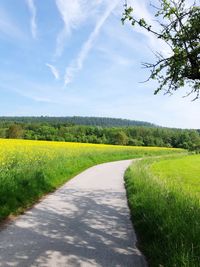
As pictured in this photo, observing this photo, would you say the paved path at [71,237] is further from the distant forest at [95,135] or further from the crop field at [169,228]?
the distant forest at [95,135]

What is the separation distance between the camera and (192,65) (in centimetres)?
795

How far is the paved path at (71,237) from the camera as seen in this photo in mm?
6004

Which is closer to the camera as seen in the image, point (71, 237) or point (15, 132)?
point (71, 237)

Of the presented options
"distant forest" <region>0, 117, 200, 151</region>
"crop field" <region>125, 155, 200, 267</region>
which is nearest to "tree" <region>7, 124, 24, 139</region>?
"distant forest" <region>0, 117, 200, 151</region>

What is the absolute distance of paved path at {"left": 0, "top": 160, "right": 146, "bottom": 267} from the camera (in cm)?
600

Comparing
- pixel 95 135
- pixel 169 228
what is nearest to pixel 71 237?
pixel 169 228

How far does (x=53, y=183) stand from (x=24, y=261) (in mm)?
10283

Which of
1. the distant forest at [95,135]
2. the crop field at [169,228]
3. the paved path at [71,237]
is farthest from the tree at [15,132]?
the crop field at [169,228]

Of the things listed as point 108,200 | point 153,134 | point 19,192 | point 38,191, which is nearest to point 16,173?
point 38,191

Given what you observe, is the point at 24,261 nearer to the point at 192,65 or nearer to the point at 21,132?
the point at 192,65

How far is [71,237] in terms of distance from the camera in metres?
7.45

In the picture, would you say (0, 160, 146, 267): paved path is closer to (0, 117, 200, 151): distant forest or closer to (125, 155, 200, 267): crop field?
(125, 155, 200, 267): crop field

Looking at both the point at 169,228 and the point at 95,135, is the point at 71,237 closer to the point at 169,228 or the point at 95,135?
the point at 169,228

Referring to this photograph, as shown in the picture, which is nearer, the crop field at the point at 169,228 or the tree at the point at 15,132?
the crop field at the point at 169,228
